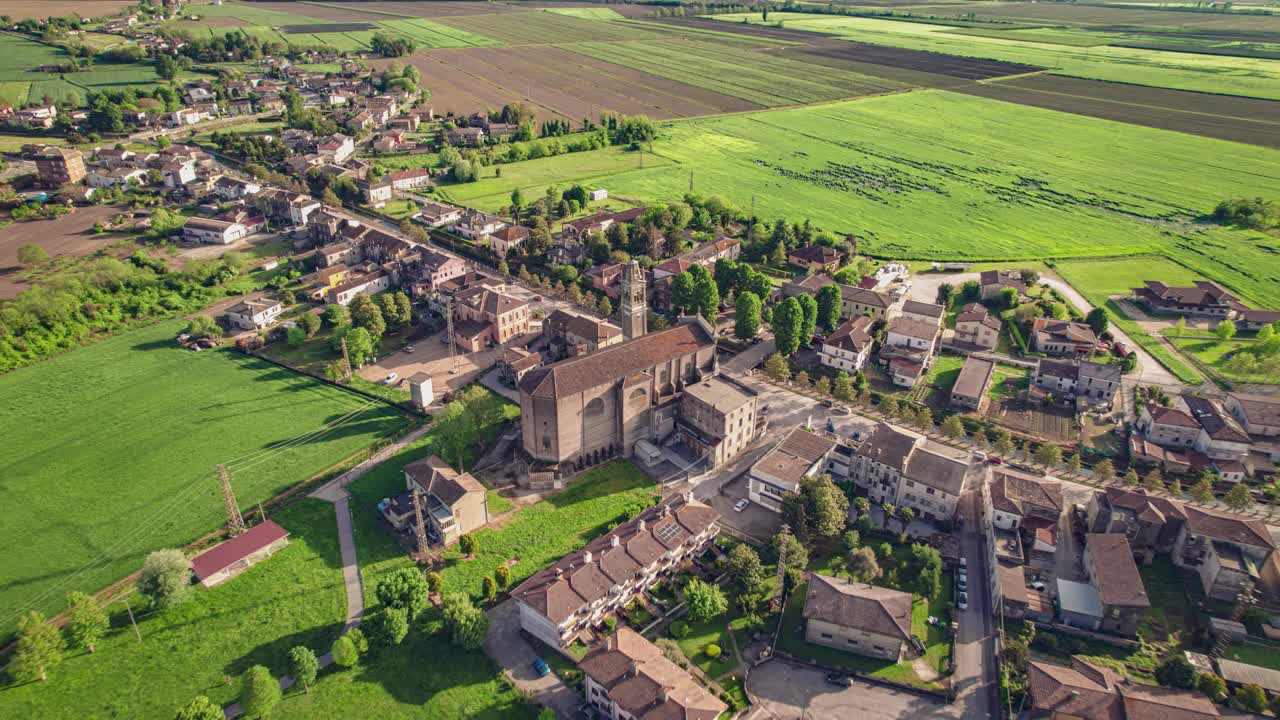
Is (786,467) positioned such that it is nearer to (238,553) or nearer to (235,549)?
(238,553)

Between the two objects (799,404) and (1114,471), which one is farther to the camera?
(799,404)

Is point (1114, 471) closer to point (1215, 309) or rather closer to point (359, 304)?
point (1215, 309)

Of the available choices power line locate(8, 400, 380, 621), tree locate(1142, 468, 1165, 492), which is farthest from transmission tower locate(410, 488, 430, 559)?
tree locate(1142, 468, 1165, 492)

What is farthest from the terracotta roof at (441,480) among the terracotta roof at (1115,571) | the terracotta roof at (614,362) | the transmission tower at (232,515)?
the terracotta roof at (1115,571)

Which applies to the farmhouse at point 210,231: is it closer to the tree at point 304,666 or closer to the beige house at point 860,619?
the tree at point 304,666

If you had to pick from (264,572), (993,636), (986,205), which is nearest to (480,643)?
(264,572)

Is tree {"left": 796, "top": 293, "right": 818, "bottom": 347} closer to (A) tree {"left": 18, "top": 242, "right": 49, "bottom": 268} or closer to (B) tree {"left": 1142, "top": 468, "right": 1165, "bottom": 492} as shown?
(B) tree {"left": 1142, "top": 468, "right": 1165, "bottom": 492}
